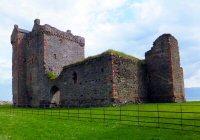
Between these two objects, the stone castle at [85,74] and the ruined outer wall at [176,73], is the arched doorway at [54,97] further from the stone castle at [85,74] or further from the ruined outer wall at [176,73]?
the ruined outer wall at [176,73]

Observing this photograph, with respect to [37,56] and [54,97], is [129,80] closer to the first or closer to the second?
[54,97]

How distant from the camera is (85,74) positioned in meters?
34.2

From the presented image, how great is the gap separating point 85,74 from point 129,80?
5507 millimetres

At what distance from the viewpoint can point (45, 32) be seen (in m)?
44.6

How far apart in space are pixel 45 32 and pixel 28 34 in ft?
16.6

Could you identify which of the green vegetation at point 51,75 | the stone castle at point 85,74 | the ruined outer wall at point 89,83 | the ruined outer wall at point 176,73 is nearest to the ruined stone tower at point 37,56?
the stone castle at point 85,74

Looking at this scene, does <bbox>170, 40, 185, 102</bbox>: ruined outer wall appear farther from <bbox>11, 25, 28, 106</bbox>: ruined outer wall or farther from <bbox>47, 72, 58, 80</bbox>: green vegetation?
<bbox>11, 25, 28, 106</bbox>: ruined outer wall

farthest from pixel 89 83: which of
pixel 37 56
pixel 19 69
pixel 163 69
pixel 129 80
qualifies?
pixel 19 69

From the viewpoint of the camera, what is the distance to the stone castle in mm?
32250

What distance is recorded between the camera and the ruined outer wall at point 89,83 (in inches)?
1245

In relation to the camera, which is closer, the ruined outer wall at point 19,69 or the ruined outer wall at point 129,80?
the ruined outer wall at point 129,80

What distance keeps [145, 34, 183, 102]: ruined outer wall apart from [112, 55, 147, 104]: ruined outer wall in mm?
1206

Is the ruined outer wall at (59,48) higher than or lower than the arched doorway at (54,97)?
higher

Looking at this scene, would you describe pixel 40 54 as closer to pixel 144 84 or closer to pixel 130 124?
pixel 144 84
